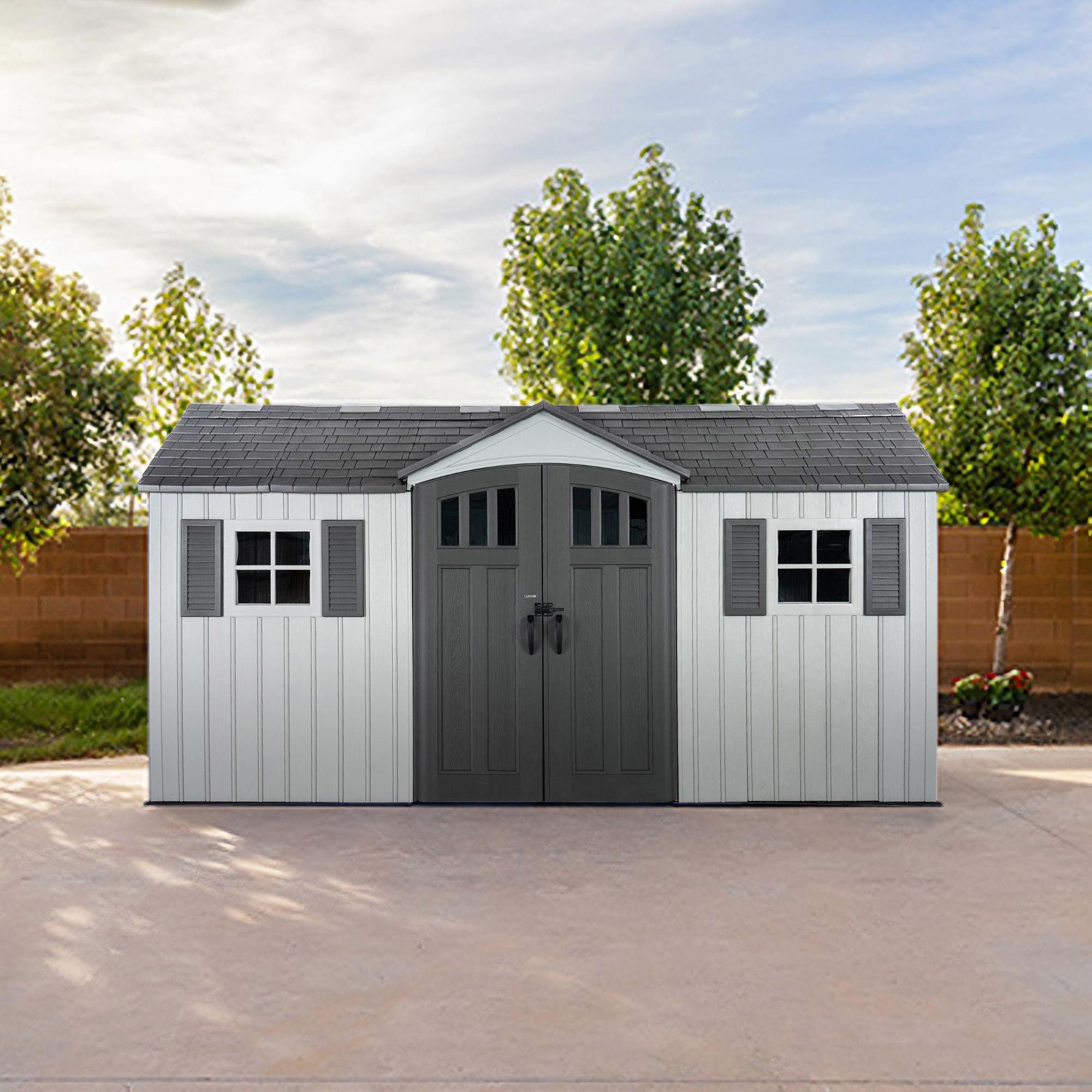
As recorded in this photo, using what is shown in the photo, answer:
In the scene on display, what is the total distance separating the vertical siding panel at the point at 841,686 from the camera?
22.0 feet

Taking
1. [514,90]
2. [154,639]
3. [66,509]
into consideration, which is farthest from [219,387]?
[154,639]

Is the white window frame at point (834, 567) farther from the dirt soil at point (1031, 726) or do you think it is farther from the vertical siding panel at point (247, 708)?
the dirt soil at point (1031, 726)

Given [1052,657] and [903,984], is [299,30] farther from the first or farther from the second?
[1052,657]

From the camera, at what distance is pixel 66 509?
11.3m

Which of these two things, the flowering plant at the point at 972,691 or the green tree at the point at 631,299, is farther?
the green tree at the point at 631,299

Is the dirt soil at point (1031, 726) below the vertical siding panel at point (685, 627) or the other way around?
below

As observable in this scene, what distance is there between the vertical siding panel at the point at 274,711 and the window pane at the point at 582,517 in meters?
1.80

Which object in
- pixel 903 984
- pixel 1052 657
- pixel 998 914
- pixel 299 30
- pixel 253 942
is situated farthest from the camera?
pixel 1052 657

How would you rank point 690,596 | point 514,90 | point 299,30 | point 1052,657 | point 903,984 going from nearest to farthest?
1. point 903,984
2. point 690,596
3. point 299,30
4. point 514,90
5. point 1052,657

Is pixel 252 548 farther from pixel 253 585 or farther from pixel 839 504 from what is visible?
pixel 839 504

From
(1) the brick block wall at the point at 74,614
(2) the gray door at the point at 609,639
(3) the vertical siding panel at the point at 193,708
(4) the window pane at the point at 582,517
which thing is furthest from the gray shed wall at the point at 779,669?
(1) the brick block wall at the point at 74,614

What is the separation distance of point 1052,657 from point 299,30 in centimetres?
860

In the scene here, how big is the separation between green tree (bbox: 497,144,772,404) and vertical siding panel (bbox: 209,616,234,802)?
6239 mm

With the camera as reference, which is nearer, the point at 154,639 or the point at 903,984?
the point at 903,984
